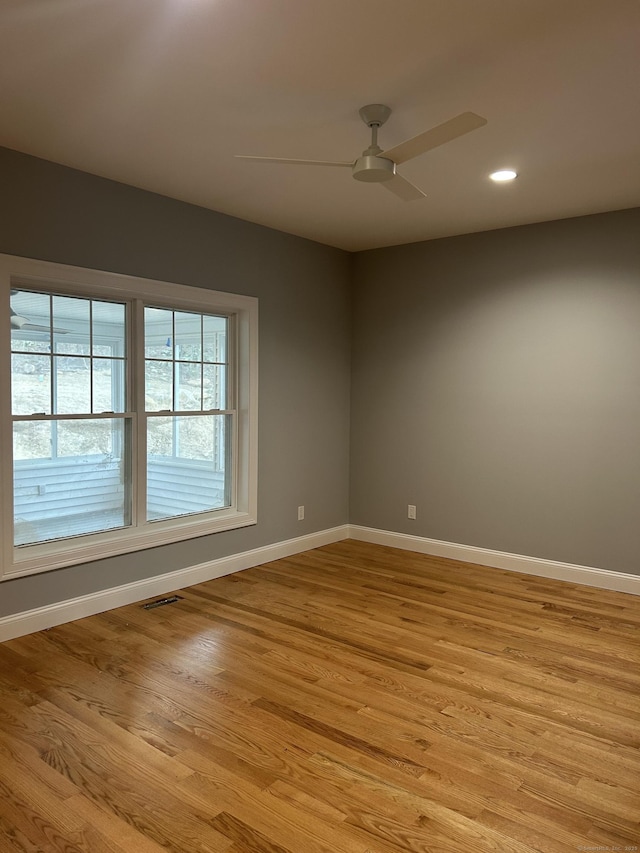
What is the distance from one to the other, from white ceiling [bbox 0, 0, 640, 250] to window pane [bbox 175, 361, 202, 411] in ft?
3.77

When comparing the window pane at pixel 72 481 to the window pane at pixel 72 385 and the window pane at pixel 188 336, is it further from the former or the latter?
the window pane at pixel 188 336

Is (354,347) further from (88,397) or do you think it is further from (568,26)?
(568,26)

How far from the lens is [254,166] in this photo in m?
3.38

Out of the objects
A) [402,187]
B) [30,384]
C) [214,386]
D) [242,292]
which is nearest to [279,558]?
[214,386]

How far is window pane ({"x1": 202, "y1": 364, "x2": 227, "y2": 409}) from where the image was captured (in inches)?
177

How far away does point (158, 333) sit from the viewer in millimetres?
4133

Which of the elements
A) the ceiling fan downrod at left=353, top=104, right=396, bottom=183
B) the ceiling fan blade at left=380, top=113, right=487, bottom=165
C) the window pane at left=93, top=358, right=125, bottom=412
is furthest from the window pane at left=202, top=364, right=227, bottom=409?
the ceiling fan blade at left=380, top=113, right=487, bottom=165

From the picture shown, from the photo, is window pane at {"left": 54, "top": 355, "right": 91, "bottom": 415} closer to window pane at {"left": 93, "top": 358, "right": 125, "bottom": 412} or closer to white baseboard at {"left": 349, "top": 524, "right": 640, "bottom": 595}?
window pane at {"left": 93, "top": 358, "right": 125, "bottom": 412}

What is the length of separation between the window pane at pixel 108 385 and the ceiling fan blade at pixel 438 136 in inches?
83.7

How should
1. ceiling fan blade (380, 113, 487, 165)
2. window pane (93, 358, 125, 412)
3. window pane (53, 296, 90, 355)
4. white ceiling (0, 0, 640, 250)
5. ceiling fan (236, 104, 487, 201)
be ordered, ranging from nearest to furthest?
white ceiling (0, 0, 640, 250), ceiling fan blade (380, 113, 487, 165), ceiling fan (236, 104, 487, 201), window pane (53, 296, 90, 355), window pane (93, 358, 125, 412)

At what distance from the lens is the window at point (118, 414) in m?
3.44

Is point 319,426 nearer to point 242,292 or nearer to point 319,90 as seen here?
point 242,292

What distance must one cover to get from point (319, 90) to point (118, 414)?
2.22 meters

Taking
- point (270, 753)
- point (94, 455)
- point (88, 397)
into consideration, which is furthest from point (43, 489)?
point (270, 753)
